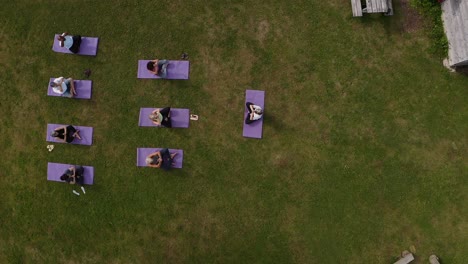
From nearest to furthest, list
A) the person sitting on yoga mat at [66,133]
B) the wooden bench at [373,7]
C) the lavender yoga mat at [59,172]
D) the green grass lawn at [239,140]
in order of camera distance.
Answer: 1. the wooden bench at [373,7]
2. the green grass lawn at [239,140]
3. the person sitting on yoga mat at [66,133]
4. the lavender yoga mat at [59,172]

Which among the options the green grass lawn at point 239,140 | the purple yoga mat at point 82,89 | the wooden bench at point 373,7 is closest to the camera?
the wooden bench at point 373,7

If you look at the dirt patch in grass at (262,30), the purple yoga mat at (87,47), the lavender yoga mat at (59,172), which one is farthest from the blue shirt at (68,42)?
the dirt patch in grass at (262,30)

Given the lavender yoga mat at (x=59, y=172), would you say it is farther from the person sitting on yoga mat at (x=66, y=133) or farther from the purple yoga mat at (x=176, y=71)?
the purple yoga mat at (x=176, y=71)

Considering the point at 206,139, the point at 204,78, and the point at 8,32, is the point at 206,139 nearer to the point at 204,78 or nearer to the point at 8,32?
the point at 204,78

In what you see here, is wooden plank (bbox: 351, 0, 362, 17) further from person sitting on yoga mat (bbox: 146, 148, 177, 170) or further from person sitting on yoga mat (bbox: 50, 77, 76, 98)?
person sitting on yoga mat (bbox: 50, 77, 76, 98)

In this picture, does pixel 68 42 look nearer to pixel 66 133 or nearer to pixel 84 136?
pixel 66 133

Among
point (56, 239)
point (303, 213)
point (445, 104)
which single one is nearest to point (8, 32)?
point (56, 239)

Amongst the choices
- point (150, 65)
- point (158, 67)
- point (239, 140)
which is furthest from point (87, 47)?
point (239, 140)

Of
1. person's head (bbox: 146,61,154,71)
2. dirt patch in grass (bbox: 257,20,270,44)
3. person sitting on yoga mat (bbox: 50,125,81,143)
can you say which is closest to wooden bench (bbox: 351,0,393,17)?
dirt patch in grass (bbox: 257,20,270,44)
